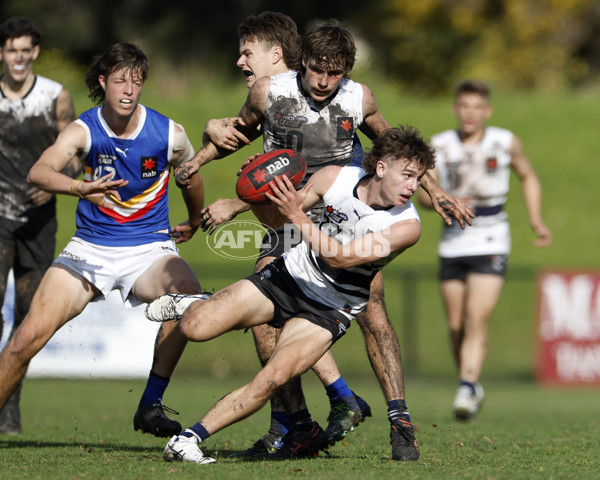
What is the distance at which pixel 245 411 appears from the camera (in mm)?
5301

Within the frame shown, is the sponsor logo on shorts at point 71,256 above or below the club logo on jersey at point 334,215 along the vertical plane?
below

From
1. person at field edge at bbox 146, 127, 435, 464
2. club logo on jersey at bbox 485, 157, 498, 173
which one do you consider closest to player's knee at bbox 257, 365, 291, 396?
person at field edge at bbox 146, 127, 435, 464

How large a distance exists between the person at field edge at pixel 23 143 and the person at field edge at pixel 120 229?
122cm

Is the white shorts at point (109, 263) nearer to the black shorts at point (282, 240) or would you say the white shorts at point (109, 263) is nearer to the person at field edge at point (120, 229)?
the person at field edge at point (120, 229)

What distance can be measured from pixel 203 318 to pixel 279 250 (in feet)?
3.47

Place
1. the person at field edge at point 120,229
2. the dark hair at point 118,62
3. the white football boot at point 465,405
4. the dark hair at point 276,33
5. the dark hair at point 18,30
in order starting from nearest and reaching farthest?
the person at field edge at point 120,229
the dark hair at point 118,62
the dark hair at point 276,33
the dark hair at point 18,30
the white football boot at point 465,405

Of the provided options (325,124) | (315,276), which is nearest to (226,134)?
(325,124)

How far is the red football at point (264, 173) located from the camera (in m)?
5.52

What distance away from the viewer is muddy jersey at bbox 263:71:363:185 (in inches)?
237

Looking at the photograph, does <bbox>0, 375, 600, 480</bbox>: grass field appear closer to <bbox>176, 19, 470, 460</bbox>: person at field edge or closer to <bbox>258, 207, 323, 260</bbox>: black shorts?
<bbox>176, 19, 470, 460</bbox>: person at field edge

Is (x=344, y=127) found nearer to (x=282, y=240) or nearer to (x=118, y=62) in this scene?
(x=282, y=240)

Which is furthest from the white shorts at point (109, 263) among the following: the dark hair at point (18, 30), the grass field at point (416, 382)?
the dark hair at point (18, 30)

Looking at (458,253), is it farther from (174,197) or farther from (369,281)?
(174,197)

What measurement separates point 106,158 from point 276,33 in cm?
145
